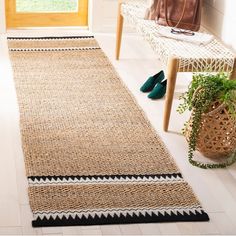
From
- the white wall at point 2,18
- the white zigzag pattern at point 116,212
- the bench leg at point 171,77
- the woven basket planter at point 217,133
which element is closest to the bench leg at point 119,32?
the white wall at point 2,18

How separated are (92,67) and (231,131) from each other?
4.68ft

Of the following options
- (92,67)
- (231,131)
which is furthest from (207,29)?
(231,131)

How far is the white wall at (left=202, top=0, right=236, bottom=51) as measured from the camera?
331 cm

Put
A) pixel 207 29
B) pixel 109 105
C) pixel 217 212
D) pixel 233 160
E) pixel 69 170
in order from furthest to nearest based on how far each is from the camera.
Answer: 1. pixel 207 29
2. pixel 109 105
3. pixel 233 160
4. pixel 69 170
5. pixel 217 212

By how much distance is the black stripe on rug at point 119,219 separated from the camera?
2264 mm

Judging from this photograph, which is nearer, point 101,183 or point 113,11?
point 101,183

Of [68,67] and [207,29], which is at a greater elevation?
[207,29]

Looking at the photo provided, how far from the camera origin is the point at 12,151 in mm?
2793

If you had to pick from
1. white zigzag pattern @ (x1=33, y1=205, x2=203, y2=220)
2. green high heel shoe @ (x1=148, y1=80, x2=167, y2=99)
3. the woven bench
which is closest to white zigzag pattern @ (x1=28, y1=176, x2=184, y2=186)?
white zigzag pattern @ (x1=33, y1=205, x2=203, y2=220)

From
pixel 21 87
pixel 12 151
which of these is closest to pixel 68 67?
pixel 21 87

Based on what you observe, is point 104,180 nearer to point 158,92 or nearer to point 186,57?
point 186,57

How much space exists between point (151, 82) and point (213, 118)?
37.2 inches

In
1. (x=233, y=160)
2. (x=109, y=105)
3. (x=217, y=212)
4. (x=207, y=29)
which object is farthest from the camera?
(x=207, y=29)

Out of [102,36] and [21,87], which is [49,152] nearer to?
[21,87]
